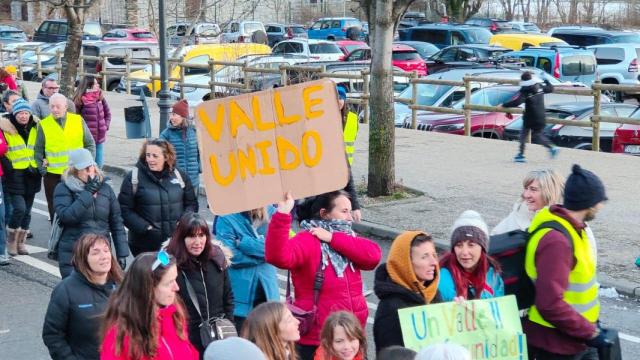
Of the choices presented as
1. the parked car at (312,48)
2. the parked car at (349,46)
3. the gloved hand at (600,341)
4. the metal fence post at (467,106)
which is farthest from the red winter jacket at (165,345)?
the parked car at (349,46)

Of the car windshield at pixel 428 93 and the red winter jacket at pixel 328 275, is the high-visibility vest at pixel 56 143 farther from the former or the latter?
the car windshield at pixel 428 93

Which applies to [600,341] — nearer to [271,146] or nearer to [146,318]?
[271,146]

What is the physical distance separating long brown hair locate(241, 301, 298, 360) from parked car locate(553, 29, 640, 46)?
34.0 meters

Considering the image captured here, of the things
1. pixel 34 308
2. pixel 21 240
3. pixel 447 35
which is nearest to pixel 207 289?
pixel 34 308

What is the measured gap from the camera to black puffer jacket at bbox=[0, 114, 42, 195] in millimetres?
10953

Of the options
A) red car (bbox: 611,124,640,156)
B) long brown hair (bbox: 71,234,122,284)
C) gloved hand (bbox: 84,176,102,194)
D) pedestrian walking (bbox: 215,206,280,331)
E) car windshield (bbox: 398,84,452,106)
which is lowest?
red car (bbox: 611,124,640,156)

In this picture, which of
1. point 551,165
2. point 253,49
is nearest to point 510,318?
point 551,165

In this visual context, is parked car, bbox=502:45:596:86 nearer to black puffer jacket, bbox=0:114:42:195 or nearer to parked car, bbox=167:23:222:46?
parked car, bbox=167:23:222:46

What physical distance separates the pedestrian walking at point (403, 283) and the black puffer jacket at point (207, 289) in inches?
52.6

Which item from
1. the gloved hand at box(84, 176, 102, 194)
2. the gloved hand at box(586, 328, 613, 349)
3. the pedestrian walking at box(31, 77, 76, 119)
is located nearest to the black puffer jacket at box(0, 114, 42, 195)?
the pedestrian walking at box(31, 77, 76, 119)

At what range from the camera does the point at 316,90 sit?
234 inches

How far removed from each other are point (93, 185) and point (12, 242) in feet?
9.75

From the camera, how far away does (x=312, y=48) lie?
3525 cm

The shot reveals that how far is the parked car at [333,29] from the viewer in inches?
1865
